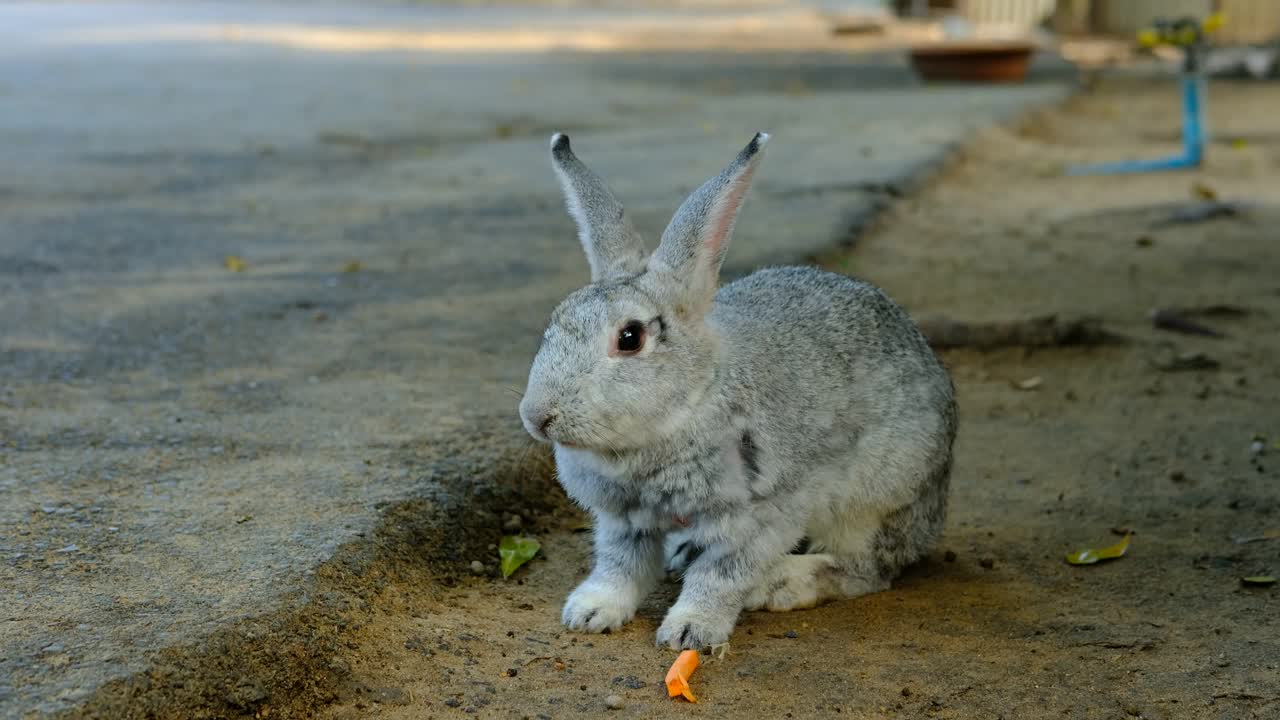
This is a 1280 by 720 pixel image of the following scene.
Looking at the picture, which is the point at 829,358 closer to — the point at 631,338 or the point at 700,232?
the point at 700,232

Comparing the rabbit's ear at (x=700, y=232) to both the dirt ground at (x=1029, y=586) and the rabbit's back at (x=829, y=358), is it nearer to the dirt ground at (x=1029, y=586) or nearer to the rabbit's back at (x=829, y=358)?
the rabbit's back at (x=829, y=358)

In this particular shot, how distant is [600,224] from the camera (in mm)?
3562

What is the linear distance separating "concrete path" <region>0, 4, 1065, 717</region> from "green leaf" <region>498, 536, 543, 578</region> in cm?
24

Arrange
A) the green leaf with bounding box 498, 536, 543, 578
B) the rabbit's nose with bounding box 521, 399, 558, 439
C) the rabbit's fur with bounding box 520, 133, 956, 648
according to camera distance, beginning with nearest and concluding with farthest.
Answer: the rabbit's nose with bounding box 521, 399, 558, 439, the rabbit's fur with bounding box 520, 133, 956, 648, the green leaf with bounding box 498, 536, 543, 578

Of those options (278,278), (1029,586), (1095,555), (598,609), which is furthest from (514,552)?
(278,278)

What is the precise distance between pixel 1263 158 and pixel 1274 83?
6367mm

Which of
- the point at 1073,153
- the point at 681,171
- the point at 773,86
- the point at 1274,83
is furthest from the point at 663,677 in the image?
the point at 1274,83

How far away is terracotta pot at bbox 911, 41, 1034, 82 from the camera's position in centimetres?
1556

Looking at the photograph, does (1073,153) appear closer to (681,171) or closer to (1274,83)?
(681,171)

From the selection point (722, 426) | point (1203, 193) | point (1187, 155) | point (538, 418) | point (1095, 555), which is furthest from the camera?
point (1187, 155)

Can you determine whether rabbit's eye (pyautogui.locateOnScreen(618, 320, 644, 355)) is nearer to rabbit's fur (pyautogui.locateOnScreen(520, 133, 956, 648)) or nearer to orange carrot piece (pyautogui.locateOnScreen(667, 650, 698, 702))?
rabbit's fur (pyautogui.locateOnScreen(520, 133, 956, 648))

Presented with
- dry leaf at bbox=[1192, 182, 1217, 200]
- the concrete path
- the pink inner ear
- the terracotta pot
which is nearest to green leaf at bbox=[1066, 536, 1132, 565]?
the pink inner ear

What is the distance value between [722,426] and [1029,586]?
108cm

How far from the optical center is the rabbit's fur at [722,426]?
10.6ft
